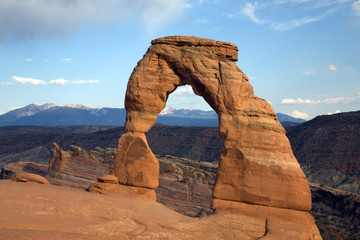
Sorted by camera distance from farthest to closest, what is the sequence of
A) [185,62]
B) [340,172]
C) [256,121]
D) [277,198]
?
[340,172] < [185,62] < [256,121] < [277,198]

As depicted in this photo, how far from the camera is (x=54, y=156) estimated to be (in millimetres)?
30188

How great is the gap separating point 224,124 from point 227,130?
0.97ft

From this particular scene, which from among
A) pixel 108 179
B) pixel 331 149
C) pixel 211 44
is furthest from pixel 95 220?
pixel 331 149

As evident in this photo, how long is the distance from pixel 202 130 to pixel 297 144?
939 inches

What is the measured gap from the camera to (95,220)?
10.4 m

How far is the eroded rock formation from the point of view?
13.4 m

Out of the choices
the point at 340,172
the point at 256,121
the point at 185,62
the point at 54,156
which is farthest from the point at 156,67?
the point at 340,172

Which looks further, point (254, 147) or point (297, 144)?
point (297, 144)

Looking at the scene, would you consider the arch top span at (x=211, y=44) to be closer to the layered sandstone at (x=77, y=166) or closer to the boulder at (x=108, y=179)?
the boulder at (x=108, y=179)

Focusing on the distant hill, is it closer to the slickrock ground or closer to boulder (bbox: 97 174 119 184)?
boulder (bbox: 97 174 119 184)

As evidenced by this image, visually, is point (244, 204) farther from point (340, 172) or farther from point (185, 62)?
point (340, 172)

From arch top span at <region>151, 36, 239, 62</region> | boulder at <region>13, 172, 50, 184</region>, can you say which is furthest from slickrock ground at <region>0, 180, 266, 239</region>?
arch top span at <region>151, 36, 239, 62</region>

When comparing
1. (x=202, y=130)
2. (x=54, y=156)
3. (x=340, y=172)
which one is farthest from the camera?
(x=202, y=130)

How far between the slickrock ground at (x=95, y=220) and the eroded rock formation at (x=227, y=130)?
1.28 metres
